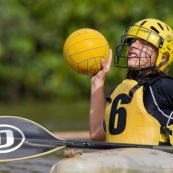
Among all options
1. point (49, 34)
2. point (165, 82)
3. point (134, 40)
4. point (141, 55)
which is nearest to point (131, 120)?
point (165, 82)

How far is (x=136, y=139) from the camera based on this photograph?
4613 millimetres

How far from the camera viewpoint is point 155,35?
Answer: 4914mm

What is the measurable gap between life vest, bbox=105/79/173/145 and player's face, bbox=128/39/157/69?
0.39 feet

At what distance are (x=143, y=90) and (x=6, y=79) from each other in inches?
683

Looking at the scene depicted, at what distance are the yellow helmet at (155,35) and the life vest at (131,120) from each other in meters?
0.28

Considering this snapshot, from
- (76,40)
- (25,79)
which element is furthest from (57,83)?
(76,40)

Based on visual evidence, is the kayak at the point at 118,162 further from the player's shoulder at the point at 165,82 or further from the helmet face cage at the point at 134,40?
the helmet face cage at the point at 134,40

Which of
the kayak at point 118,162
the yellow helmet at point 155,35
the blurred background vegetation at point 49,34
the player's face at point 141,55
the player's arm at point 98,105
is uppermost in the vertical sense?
the blurred background vegetation at point 49,34

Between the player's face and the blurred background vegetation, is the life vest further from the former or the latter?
the blurred background vegetation

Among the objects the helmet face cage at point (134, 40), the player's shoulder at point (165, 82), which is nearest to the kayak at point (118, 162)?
the player's shoulder at point (165, 82)

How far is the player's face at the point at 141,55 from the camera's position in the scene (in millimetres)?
4852

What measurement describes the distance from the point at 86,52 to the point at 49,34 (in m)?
17.2

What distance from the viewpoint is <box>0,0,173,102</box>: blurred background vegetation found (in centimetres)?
2100

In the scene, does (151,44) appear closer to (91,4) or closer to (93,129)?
(93,129)
